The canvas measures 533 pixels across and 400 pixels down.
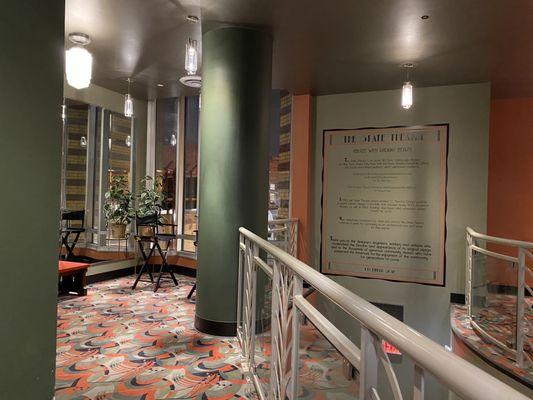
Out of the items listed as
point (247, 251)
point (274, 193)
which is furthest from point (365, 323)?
point (274, 193)

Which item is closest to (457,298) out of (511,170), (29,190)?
(511,170)

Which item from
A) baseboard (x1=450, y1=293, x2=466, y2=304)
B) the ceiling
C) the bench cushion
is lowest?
baseboard (x1=450, y1=293, x2=466, y2=304)

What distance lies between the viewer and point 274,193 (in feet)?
19.9

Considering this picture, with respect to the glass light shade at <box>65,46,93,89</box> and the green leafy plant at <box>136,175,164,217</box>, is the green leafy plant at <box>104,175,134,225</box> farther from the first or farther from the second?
the glass light shade at <box>65,46,93,89</box>

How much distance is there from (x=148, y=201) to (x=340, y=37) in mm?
3633

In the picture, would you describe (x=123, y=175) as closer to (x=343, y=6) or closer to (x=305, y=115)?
(x=305, y=115)

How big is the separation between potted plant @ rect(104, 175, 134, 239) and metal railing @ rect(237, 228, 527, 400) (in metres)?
3.56

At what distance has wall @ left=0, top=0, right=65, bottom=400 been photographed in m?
1.68

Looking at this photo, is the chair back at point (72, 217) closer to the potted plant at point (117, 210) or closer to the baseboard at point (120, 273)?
the potted plant at point (117, 210)

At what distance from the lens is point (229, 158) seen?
3.34 metres

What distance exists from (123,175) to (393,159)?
405 cm

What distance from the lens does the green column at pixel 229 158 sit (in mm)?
3348

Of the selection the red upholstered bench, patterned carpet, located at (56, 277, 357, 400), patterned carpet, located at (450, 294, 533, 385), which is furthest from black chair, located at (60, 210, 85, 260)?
patterned carpet, located at (450, 294, 533, 385)

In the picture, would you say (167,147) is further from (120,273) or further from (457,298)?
(457,298)
